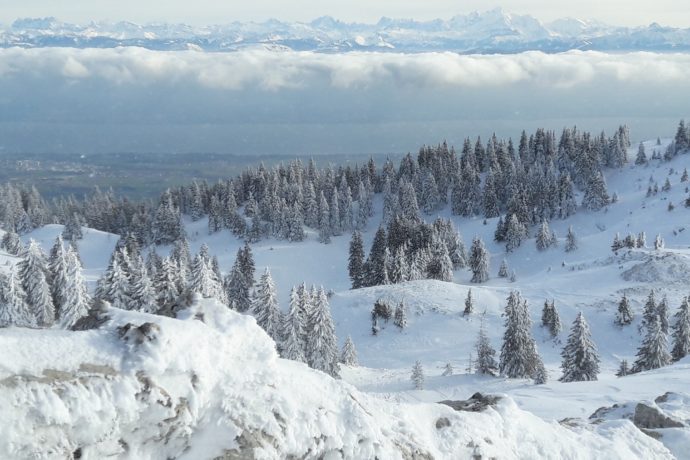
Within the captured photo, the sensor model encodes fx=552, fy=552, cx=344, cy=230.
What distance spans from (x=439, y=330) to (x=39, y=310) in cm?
3831

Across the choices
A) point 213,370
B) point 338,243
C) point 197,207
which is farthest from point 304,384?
point 197,207

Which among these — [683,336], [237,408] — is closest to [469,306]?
[683,336]

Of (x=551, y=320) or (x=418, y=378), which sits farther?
(x=551, y=320)

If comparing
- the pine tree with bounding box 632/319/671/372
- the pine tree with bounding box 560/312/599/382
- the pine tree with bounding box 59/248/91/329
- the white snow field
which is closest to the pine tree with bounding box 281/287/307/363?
the pine tree with bounding box 59/248/91/329

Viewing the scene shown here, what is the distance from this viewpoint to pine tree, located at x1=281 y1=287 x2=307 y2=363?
146 feet

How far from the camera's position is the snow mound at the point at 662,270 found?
65.1 m

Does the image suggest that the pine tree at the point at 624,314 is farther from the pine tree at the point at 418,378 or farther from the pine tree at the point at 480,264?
the pine tree at the point at 418,378

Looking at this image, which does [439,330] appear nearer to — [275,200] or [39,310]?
[39,310]

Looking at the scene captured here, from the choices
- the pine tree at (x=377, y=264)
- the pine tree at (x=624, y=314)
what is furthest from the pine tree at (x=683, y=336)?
the pine tree at (x=377, y=264)

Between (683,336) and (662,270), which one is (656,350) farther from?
(662,270)

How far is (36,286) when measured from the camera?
4881 centimetres

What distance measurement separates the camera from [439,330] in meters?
58.7

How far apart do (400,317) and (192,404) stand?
47.9 metres

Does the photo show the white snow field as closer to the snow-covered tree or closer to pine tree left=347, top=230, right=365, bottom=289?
the snow-covered tree
